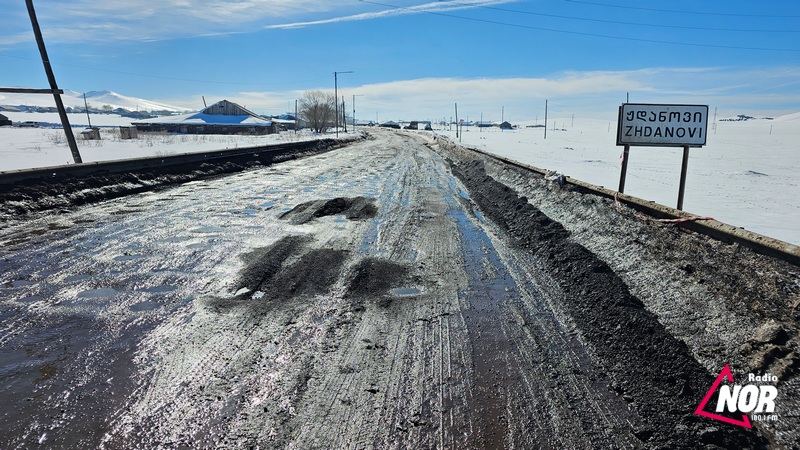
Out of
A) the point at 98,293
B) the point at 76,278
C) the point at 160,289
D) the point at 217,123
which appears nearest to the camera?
the point at 98,293

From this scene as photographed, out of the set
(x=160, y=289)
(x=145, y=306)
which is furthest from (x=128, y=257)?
(x=145, y=306)

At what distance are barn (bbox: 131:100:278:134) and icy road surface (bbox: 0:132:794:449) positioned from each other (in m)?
74.7

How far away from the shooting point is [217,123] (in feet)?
257

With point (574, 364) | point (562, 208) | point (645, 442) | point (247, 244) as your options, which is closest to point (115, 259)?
point (247, 244)

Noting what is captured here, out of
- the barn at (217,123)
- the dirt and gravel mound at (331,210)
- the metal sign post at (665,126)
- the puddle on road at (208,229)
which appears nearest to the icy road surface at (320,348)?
the puddle on road at (208,229)

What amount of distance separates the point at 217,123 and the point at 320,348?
272 feet

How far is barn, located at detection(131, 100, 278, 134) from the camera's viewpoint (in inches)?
3019

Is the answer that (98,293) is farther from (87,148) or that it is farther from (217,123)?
(217,123)

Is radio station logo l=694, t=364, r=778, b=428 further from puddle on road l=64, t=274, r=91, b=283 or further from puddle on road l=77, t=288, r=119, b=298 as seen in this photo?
puddle on road l=64, t=274, r=91, b=283

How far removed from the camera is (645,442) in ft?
9.43

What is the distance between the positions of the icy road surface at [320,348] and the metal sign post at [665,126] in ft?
10.7

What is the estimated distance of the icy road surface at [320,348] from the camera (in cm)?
300

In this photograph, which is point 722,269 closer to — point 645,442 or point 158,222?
point 645,442

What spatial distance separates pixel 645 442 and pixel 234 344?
338 centimetres
